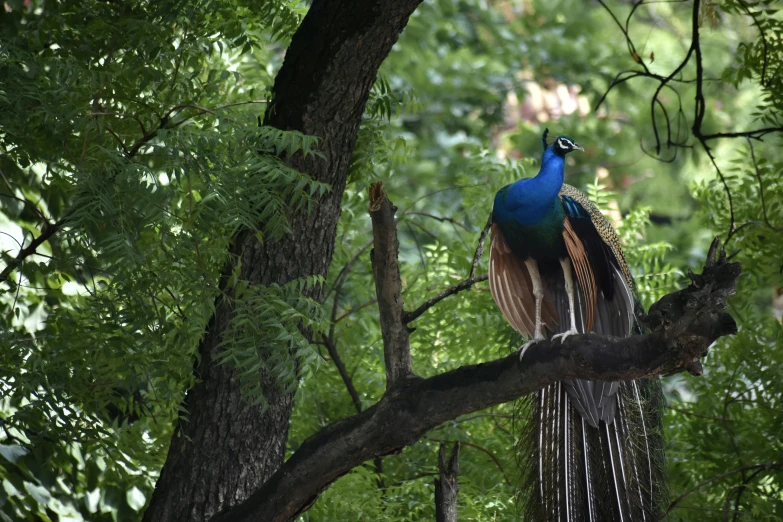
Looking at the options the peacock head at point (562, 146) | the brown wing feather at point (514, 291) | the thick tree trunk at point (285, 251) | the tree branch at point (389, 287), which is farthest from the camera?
the brown wing feather at point (514, 291)

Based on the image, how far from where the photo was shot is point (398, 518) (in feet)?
13.1

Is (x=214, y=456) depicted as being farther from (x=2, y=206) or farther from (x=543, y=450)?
(x=2, y=206)

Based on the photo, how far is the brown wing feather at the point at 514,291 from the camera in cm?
398

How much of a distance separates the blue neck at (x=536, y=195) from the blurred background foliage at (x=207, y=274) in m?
0.61

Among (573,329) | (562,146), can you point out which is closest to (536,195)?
(562,146)

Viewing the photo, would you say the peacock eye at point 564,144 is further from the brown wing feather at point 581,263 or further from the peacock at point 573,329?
the brown wing feather at point 581,263

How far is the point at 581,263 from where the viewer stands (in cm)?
367

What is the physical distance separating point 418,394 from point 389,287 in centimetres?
40

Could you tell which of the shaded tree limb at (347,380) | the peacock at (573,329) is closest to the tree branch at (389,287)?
the peacock at (573,329)

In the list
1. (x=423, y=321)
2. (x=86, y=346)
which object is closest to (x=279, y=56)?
(x=423, y=321)

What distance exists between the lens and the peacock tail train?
3.70 metres

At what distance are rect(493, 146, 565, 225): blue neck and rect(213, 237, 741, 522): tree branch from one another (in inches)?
25.1

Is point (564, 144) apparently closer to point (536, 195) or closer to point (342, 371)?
point (536, 195)

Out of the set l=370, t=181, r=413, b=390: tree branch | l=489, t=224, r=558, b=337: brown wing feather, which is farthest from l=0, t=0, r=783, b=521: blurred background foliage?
l=489, t=224, r=558, b=337: brown wing feather
